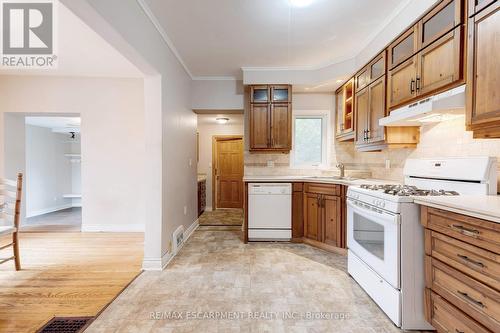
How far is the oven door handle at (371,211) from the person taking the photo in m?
1.71

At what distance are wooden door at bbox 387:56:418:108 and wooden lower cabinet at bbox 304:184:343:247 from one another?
1194 millimetres

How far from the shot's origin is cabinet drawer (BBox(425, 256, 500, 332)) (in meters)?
1.13

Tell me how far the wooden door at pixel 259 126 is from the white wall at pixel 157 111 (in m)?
1.04

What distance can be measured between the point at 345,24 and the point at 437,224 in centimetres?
212

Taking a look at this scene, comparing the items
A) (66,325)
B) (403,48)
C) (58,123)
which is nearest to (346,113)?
(403,48)

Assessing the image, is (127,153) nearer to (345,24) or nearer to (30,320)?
(30,320)

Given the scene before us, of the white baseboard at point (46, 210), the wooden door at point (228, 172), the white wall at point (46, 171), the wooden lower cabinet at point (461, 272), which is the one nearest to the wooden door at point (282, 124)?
the wooden lower cabinet at point (461, 272)

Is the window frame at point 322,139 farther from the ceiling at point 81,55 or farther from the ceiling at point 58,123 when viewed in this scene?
the ceiling at point 58,123

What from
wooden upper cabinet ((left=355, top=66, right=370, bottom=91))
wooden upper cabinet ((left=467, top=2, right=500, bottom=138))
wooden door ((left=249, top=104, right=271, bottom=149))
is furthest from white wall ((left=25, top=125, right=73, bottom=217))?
wooden upper cabinet ((left=467, top=2, right=500, bottom=138))

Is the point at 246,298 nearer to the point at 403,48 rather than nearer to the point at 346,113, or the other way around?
the point at 403,48

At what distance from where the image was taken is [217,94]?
4.13 metres

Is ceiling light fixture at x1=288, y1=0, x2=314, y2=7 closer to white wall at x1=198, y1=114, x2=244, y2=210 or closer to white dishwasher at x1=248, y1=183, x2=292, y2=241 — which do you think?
white dishwasher at x1=248, y1=183, x2=292, y2=241

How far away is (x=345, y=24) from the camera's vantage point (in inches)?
98.7

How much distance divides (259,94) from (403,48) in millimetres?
1973
